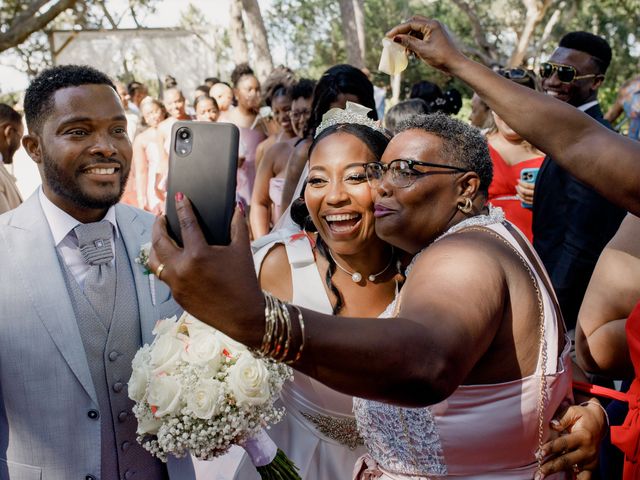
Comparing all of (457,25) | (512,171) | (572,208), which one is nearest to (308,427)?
(572,208)

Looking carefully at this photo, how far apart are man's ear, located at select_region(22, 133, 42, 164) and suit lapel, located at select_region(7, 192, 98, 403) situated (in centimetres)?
31

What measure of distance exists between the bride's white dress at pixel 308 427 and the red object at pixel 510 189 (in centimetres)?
288

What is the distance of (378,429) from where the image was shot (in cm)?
223

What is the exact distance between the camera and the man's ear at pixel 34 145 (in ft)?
8.66

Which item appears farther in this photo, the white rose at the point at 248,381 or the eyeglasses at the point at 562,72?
the eyeglasses at the point at 562,72

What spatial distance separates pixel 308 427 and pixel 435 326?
1.97 m

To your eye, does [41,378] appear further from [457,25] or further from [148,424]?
[457,25]

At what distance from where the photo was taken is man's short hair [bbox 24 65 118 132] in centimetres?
256

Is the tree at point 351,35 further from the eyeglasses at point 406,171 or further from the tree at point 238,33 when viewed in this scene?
the eyeglasses at point 406,171

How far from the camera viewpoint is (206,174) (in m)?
1.33

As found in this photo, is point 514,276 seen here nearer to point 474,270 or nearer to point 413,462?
point 474,270

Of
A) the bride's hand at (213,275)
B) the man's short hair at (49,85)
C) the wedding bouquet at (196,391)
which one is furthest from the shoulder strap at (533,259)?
the man's short hair at (49,85)

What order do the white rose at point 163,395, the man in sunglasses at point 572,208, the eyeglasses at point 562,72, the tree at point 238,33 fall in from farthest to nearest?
the tree at point 238,33 < the eyeglasses at point 562,72 < the man in sunglasses at point 572,208 < the white rose at point 163,395

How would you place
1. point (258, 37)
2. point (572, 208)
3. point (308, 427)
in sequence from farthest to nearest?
point (258, 37), point (572, 208), point (308, 427)
